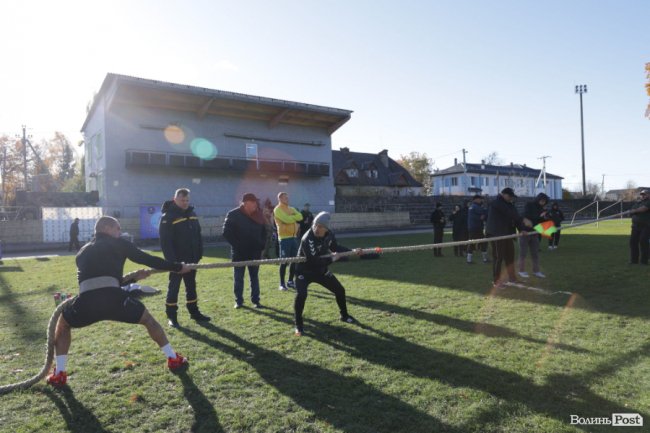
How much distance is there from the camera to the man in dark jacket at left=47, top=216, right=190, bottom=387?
427 centimetres

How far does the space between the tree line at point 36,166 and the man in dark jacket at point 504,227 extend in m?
50.1

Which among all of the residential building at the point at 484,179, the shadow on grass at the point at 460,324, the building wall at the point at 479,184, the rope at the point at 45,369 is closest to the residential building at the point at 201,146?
the shadow on grass at the point at 460,324

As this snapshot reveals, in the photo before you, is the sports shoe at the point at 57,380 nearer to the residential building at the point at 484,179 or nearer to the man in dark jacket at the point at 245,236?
the man in dark jacket at the point at 245,236

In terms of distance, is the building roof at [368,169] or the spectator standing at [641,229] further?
the building roof at [368,169]

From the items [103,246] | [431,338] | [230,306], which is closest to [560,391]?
[431,338]

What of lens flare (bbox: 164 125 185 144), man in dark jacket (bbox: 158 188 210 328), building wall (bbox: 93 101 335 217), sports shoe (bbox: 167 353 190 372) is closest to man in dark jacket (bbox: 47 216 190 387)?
sports shoe (bbox: 167 353 190 372)

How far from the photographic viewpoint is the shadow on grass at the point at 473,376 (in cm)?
366

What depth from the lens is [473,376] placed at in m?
4.35

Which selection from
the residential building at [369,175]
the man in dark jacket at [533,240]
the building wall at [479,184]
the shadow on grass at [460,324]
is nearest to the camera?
the shadow on grass at [460,324]

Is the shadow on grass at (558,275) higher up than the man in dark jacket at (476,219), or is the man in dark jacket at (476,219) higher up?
the man in dark jacket at (476,219)

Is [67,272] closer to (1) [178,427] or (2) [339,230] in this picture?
(1) [178,427]

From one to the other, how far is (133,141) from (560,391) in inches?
1169

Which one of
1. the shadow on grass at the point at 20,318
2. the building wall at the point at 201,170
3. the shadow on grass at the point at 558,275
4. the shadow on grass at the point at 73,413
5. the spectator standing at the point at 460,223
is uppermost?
the building wall at the point at 201,170

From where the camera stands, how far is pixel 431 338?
561cm
